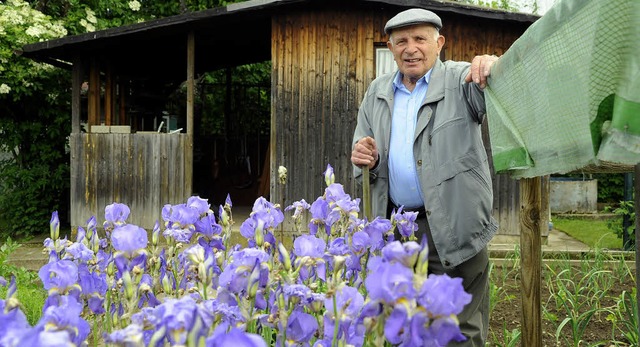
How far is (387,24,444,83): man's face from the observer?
2.74 meters

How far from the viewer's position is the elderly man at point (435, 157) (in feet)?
8.55

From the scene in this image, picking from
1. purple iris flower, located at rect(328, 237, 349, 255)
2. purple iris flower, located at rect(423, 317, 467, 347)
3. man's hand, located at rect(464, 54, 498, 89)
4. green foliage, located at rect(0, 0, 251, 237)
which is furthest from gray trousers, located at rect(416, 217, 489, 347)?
green foliage, located at rect(0, 0, 251, 237)

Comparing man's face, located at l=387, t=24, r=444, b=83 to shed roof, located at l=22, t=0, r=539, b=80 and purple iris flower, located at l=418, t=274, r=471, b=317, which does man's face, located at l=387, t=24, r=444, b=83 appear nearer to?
purple iris flower, located at l=418, t=274, r=471, b=317

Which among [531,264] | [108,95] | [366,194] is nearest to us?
[366,194]

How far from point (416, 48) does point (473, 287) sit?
1.08 meters

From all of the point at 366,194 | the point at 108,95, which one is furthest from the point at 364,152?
the point at 108,95

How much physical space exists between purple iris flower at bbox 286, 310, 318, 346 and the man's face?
168 cm

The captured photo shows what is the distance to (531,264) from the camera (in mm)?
2627

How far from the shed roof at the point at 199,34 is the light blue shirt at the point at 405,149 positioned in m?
4.89

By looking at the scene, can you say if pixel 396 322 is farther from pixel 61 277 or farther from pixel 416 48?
pixel 416 48

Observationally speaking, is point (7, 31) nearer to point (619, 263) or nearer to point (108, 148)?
point (108, 148)

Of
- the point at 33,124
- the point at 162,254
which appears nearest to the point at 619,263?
the point at 162,254

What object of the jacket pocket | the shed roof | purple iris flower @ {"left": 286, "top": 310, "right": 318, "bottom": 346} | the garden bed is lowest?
the garden bed

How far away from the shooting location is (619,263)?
16.2ft
